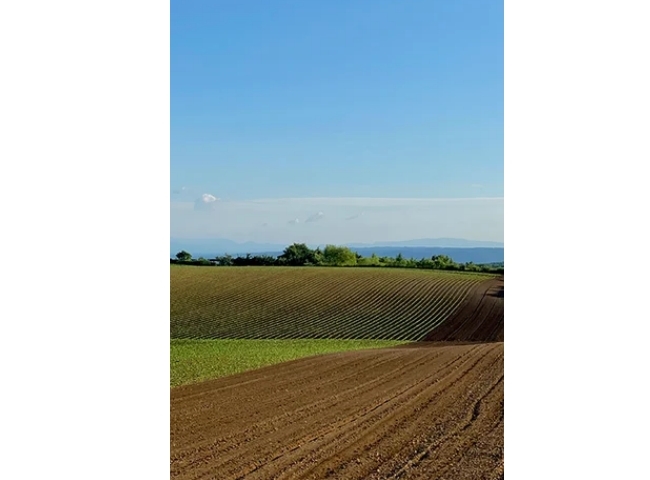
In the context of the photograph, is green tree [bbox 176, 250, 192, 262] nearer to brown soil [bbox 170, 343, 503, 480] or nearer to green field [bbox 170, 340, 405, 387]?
green field [bbox 170, 340, 405, 387]

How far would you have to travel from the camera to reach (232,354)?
27.9 ft

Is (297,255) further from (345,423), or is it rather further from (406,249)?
(345,423)

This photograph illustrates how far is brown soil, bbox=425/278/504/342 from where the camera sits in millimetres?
12461

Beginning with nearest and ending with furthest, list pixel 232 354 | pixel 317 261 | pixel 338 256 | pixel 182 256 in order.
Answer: pixel 232 354 → pixel 182 256 → pixel 317 261 → pixel 338 256

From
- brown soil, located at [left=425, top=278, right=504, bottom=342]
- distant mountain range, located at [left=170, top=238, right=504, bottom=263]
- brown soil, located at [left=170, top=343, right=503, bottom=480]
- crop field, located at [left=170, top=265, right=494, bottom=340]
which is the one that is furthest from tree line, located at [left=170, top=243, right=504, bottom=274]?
brown soil, located at [left=170, top=343, right=503, bottom=480]

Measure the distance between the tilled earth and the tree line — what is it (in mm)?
13441

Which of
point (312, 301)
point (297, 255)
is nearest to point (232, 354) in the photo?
point (312, 301)

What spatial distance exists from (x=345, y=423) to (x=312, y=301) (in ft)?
38.4

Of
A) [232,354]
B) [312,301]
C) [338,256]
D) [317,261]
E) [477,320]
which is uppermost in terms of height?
[338,256]

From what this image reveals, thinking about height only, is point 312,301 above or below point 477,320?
above
